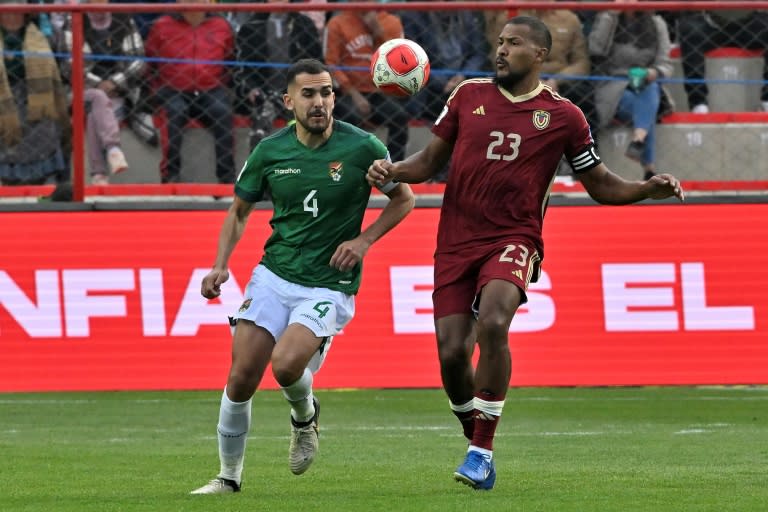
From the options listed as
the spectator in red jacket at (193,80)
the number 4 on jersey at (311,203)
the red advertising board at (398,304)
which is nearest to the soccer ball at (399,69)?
the number 4 on jersey at (311,203)

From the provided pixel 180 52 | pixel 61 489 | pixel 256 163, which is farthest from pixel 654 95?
pixel 61 489

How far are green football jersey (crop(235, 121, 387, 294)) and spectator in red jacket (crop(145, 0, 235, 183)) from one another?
5834 millimetres

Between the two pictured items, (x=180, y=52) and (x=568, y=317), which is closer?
(x=568, y=317)

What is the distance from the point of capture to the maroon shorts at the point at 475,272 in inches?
318

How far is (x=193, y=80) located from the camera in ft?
47.6

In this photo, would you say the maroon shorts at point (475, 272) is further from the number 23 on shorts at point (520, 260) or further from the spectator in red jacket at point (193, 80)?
the spectator in red jacket at point (193, 80)

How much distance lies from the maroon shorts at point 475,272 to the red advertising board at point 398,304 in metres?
5.03

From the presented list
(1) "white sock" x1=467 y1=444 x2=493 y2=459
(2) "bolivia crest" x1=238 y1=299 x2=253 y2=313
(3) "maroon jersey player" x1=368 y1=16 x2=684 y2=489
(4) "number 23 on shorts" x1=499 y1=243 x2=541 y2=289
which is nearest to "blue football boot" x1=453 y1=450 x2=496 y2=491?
(1) "white sock" x1=467 y1=444 x2=493 y2=459

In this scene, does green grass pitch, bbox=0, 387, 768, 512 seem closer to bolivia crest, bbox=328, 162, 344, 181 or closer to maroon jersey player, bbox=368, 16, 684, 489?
maroon jersey player, bbox=368, 16, 684, 489

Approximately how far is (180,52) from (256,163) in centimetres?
637

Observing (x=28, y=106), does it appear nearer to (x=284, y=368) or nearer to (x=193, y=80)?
(x=193, y=80)

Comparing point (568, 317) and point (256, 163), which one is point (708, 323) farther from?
point (256, 163)

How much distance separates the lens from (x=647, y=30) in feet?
49.7

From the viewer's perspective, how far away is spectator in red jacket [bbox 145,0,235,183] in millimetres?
14383
